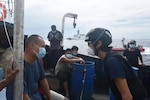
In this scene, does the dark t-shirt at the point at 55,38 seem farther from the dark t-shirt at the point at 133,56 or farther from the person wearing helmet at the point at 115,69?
the person wearing helmet at the point at 115,69

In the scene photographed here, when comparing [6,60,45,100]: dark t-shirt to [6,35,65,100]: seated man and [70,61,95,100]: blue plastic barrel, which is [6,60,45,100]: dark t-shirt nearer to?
[6,35,65,100]: seated man

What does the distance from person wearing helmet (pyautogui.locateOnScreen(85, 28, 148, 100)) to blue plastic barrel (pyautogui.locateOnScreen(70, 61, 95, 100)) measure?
2742 mm

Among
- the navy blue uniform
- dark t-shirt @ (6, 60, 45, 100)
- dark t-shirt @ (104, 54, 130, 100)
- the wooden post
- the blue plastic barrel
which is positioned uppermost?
the wooden post

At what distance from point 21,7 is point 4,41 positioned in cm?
260

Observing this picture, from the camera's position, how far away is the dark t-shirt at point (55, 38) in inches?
317

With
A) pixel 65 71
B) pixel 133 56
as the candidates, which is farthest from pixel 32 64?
pixel 133 56

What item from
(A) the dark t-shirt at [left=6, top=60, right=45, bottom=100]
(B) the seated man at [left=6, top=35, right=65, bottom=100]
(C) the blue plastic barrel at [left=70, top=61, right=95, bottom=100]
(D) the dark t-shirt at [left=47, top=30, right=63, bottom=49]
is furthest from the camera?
(D) the dark t-shirt at [left=47, top=30, right=63, bottom=49]

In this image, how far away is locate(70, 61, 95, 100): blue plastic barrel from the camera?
5176mm

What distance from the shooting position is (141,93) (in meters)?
2.35

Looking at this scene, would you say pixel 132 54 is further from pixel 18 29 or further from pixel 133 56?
pixel 18 29

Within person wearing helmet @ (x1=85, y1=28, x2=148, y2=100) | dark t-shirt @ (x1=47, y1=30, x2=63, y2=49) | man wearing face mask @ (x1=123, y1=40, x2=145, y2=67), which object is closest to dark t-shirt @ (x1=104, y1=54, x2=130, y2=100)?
person wearing helmet @ (x1=85, y1=28, x2=148, y2=100)

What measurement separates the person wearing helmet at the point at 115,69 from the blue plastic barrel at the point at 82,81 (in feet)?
9.00

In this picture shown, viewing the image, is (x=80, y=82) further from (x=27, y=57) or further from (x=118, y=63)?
(x=118, y=63)

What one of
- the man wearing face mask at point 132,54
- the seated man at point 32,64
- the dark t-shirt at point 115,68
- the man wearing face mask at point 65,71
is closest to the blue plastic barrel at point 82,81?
the man wearing face mask at point 65,71
